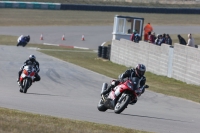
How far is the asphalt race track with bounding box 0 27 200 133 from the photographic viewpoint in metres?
11.9

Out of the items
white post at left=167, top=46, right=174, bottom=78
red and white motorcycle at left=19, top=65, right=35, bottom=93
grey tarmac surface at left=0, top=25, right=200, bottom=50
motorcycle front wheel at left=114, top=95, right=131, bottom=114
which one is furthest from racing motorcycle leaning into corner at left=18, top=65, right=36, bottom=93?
grey tarmac surface at left=0, top=25, right=200, bottom=50

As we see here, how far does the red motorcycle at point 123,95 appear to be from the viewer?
41.5 ft

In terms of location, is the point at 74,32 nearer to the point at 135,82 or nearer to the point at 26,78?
the point at 26,78

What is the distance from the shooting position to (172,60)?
24219 mm

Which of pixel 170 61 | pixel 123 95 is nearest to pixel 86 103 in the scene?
pixel 123 95

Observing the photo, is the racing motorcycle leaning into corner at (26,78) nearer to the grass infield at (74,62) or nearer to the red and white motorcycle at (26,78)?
the red and white motorcycle at (26,78)

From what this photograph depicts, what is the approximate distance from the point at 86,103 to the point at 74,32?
35893 mm

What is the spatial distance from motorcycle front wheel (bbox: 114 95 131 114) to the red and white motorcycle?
4888mm

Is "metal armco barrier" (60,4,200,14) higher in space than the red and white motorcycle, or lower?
higher

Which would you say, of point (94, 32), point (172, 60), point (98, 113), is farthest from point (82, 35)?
point (98, 113)

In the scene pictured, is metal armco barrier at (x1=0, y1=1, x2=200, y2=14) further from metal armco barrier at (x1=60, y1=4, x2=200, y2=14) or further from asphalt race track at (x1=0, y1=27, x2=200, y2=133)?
asphalt race track at (x1=0, y1=27, x2=200, y2=133)

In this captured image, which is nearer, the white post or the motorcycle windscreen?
the motorcycle windscreen

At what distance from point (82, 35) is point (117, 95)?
3595 centimetres

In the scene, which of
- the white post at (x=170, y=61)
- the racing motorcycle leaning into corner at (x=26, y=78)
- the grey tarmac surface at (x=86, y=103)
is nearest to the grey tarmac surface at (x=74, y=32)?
the white post at (x=170, y=61)
